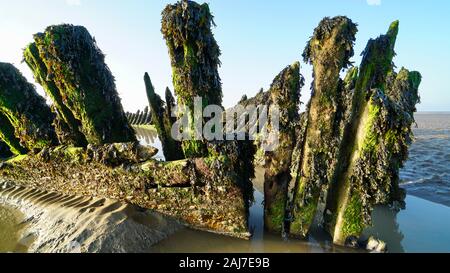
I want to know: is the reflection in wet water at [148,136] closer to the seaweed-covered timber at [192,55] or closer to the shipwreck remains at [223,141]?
the shipwreck remains at [223,141]

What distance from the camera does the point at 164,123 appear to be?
8773 millimetres

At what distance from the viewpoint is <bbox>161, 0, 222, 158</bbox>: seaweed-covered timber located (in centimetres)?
705

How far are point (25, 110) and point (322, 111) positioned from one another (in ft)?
34.7

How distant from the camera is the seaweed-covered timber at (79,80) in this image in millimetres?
8273

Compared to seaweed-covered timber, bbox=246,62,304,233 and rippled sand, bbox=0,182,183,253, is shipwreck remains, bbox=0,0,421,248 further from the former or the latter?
rippled sand, bbox=0,182,183,253

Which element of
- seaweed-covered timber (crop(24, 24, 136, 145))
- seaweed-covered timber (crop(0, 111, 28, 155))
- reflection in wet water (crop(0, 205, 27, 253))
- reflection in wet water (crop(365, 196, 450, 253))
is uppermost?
seaweed-covered timber (crop(24, 24, 136, 145))

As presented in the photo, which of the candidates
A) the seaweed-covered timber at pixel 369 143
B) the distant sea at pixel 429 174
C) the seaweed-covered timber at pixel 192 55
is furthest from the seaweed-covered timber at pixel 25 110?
the distant sea at pixel 429 174

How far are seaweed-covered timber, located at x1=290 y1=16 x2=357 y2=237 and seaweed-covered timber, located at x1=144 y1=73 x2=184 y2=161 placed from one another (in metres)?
3.73

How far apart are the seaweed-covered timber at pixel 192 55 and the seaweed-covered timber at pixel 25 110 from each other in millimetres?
6168

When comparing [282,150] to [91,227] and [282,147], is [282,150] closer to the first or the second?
Result: [282,147]

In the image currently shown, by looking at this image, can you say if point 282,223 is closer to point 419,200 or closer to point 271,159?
point 271,159

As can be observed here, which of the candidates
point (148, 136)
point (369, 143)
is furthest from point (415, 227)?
point (148, 136)

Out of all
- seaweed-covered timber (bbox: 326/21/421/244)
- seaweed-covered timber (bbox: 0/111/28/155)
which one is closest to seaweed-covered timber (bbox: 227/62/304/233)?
seaweed-covered timber (bbox: 326/21/421/244)
